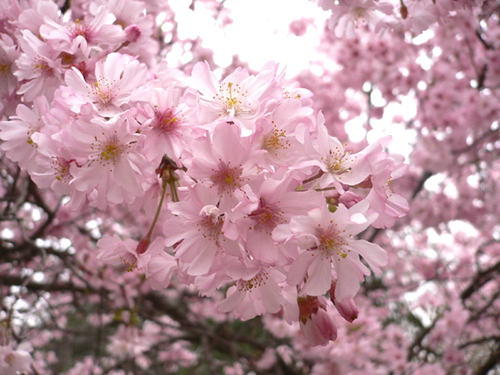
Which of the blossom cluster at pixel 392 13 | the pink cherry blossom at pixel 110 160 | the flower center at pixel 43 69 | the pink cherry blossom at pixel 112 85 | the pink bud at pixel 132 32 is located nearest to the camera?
the pink cherry blossom at pixel 110 160

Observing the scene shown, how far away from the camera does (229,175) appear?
96cm

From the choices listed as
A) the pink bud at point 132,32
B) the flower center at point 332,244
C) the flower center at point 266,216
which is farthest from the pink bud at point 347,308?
the pink bud at point 132,32

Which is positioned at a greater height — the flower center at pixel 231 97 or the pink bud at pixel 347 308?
the flower center at pixel 231 97

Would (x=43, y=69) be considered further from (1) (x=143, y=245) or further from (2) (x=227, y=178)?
(2) (x=227, y=178)

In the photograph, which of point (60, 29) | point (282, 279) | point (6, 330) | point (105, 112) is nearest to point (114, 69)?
point (105, 112)

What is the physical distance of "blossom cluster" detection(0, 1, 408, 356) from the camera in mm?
938

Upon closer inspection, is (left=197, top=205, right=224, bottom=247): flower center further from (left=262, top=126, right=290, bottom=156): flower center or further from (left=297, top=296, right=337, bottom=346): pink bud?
(left=297, top=296, right=337, bottom=346): pink bud

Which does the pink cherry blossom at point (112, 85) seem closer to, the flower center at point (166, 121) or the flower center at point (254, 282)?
the flower center at point (166, 121)

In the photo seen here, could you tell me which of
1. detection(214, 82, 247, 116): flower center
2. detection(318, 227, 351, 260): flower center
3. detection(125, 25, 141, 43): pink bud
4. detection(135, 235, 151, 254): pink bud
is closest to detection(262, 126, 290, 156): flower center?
detection(214, 82, 247, 116): flower center

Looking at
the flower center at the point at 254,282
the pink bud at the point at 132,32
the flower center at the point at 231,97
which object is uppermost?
the flower center at the point at 231,97

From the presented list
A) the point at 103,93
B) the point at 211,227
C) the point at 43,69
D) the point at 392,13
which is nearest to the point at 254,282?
the point at 211,227

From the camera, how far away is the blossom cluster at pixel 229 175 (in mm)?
938

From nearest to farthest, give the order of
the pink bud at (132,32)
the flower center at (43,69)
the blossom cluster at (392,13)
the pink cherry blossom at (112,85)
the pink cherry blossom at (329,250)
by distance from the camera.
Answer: the pink cherry blossom at (329,250), the pink cherry blossom at (112,85), the flower center at (43,69), the pink bud at (132,32), the blossom cluster at (392,13)

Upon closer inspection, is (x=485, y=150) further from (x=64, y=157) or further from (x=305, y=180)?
(x=64, y=157)
